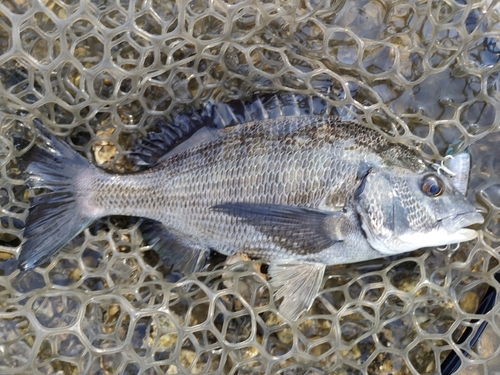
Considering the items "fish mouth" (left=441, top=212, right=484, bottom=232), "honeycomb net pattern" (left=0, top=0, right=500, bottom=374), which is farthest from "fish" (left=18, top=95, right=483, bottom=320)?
"honeycomb net pattern" (left=0, top=0, right=500, bottom=374)

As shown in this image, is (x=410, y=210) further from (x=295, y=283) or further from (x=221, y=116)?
(x=221, y=116)

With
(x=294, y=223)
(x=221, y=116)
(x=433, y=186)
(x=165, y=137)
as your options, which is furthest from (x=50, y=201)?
(x=433, y=186)

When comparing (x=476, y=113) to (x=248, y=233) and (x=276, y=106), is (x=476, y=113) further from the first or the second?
(x=248, y=233)

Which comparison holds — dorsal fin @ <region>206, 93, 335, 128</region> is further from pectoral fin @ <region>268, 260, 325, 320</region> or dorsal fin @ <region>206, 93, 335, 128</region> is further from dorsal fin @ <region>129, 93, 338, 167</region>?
pectoral fin @ <region>268, 260, 325, 320</region>

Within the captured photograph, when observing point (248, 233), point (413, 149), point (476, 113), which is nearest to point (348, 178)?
point (413, 149)

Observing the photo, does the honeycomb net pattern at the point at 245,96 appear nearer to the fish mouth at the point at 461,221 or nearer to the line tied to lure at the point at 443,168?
the line tied to lure at the point at 443,168

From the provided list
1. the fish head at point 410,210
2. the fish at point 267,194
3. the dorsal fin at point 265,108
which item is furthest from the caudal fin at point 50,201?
the fish head at point 410,210
